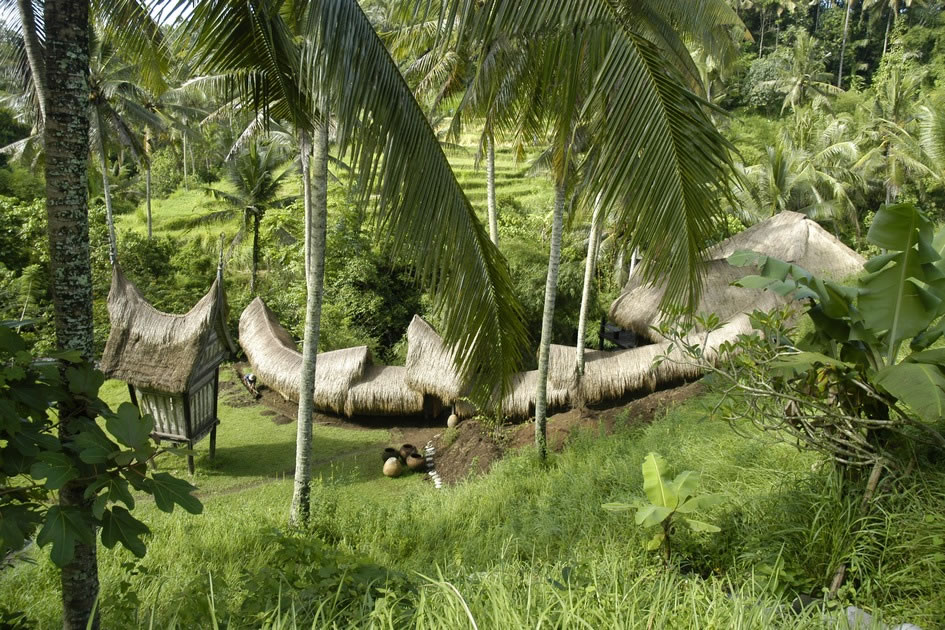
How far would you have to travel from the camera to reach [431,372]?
11.1m

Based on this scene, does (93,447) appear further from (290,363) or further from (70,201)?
(290,363)

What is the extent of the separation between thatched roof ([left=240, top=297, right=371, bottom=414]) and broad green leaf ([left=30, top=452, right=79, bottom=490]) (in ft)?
30.4

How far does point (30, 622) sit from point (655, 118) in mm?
3925

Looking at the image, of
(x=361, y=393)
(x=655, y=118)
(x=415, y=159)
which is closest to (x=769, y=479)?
(x=655, y=118)

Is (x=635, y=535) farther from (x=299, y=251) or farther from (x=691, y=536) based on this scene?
(x=299, y=251)

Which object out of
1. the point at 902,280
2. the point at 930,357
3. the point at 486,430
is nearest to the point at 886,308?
the point at 902,280

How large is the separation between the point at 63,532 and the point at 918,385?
3578 millimetres

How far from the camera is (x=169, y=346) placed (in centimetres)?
923

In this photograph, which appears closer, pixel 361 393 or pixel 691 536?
pixel 691 536

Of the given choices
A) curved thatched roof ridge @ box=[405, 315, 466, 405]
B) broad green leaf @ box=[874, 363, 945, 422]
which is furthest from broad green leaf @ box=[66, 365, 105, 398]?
curved thatched roof ridge @ box=[405, 315, 466, 405]

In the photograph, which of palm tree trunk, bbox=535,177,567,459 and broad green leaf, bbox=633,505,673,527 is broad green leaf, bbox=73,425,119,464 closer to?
broad green leaf, bbox=633,505,673,527

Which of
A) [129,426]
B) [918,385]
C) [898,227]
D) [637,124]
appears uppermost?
[637,124]

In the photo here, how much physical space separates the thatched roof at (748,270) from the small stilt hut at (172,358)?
783cm

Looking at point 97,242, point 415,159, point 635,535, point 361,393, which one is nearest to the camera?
point 415,159
